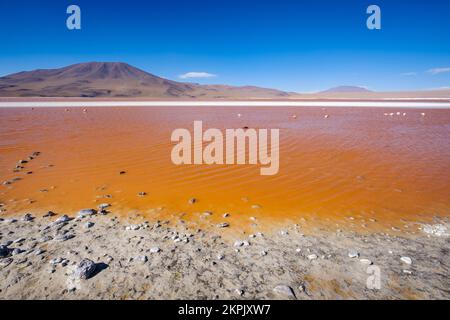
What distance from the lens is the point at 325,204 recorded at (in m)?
4.55

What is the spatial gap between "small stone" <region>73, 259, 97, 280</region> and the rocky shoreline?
0.04 feet

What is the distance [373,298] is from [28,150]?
9851 millimetres

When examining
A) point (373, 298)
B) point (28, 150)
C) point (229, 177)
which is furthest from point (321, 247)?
point (28, 150)

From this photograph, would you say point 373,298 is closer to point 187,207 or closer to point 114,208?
point 187,207

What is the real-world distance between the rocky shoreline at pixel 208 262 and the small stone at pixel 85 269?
0.01 m

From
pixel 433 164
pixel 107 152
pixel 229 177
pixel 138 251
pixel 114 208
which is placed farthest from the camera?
pixel 107 152

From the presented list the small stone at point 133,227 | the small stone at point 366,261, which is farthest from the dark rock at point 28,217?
the small stone at point 366,261

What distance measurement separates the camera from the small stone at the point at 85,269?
267 cm

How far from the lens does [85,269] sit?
2705mm

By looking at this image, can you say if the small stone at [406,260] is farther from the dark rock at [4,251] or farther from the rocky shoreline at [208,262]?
the dark rock at [4,251]

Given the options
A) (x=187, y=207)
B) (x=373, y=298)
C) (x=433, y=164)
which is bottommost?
(x=373, y=298)

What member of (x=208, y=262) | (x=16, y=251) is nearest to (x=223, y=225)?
(x=208, y=262)

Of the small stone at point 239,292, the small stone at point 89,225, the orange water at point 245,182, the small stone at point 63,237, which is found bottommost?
the small stone at point 239,292

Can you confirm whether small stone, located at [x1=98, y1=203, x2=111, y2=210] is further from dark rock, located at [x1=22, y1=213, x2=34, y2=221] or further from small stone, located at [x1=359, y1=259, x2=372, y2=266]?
A: small stone, located at [x1=359, y1=259, x2=372, y2=266]
